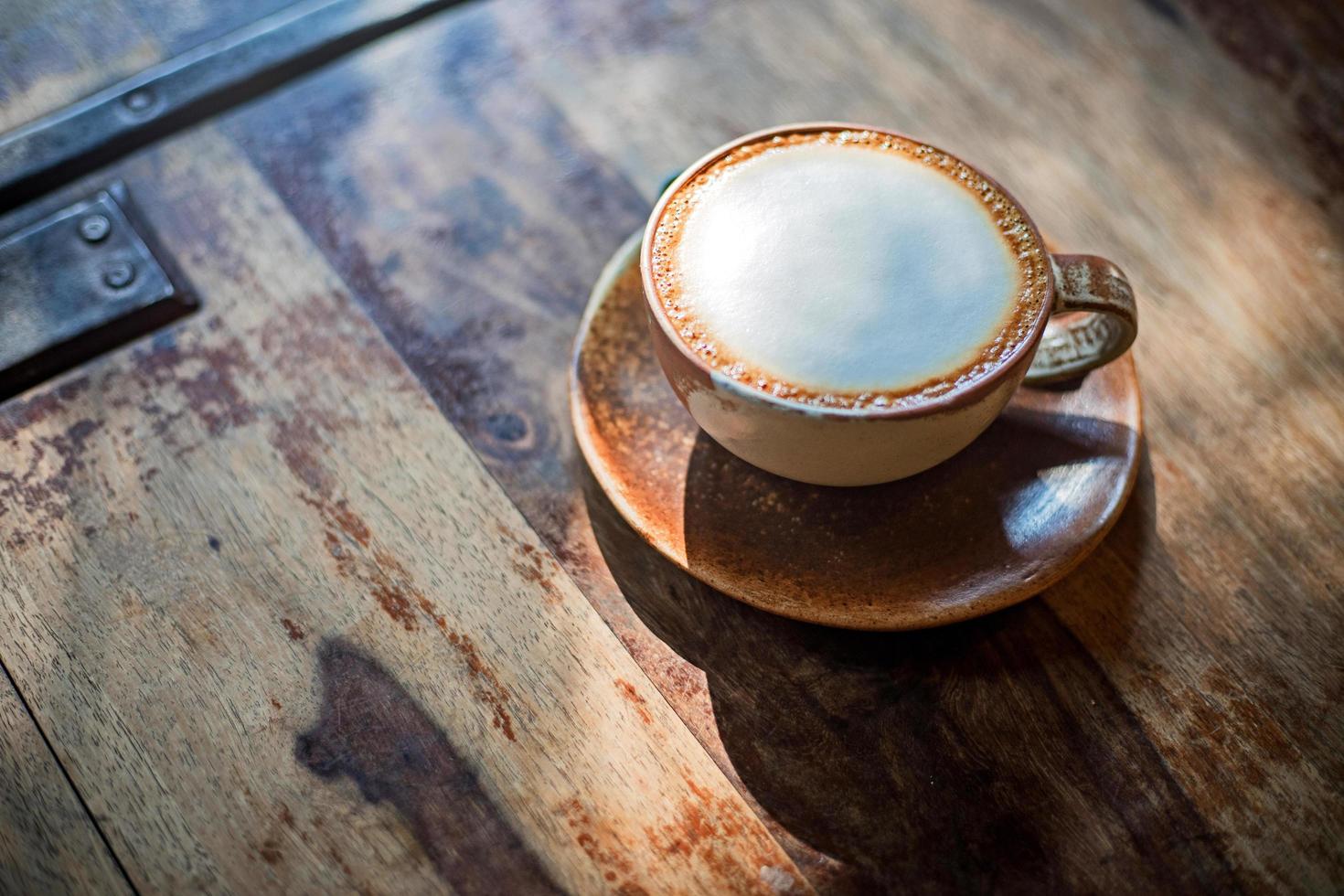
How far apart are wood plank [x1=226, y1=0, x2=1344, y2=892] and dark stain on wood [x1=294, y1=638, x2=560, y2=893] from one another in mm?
109

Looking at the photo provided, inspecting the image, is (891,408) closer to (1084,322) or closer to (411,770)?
(1084,322)

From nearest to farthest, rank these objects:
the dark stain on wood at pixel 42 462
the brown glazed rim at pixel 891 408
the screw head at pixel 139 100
Result: the brown glazed rim at pixel 891 408
the dark stain on wood at pixel 42 462
the screw head at pixel 139 100

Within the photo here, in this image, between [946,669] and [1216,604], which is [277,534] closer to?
[946,669]

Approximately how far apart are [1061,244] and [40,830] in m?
0.68

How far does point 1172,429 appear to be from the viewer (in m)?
0.62

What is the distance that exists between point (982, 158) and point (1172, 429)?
0.25m

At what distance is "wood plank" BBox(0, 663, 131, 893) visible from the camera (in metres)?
0.47

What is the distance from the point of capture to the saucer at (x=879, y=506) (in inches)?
20.1

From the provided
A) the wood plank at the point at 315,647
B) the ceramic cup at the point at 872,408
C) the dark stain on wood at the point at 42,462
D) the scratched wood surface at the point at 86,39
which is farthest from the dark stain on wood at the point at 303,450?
the scratched wood surface at the point at 86,39

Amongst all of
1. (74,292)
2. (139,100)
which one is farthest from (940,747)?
(139,100)

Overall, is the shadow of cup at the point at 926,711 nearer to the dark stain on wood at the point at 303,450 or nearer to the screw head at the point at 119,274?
the dark stain on wood at the point at 303,450

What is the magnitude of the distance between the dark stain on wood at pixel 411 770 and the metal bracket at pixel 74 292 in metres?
0.26

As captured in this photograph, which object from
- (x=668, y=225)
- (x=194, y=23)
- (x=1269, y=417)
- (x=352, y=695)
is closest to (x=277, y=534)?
(x=352, y=695)

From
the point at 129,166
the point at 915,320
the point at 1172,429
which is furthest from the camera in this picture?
the point at 129,166
